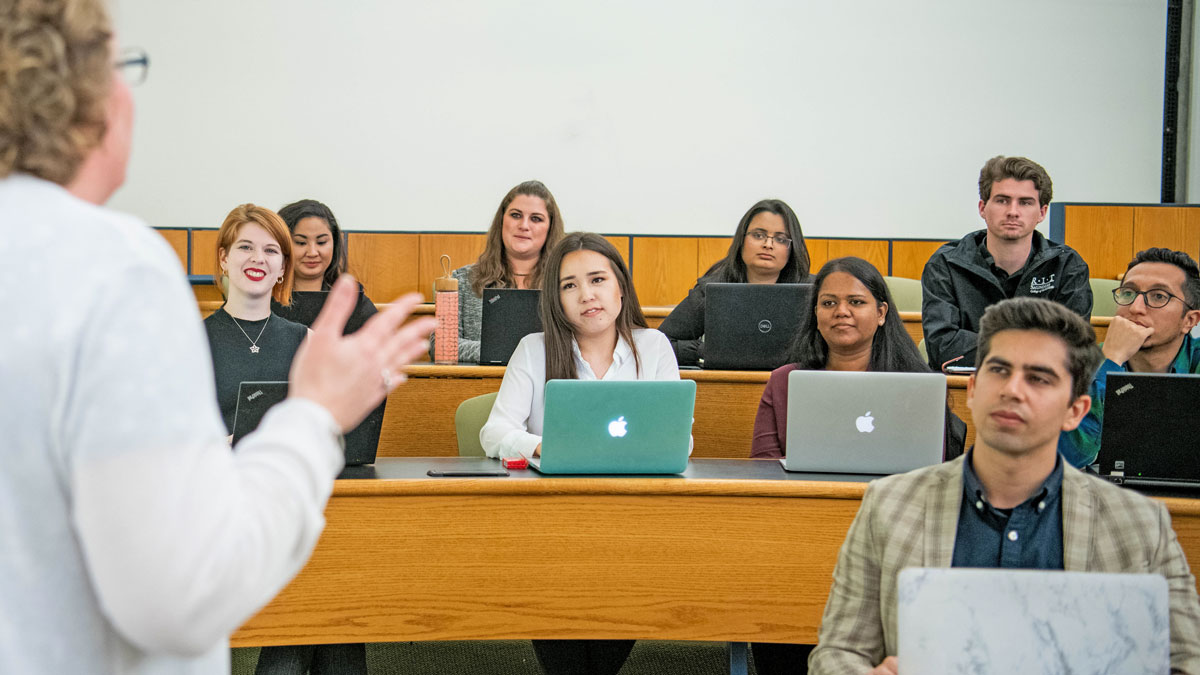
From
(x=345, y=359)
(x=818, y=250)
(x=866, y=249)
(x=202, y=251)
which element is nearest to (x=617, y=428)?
(x=345, y=359)

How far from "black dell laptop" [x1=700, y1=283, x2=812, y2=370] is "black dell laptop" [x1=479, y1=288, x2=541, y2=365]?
0.54 meters

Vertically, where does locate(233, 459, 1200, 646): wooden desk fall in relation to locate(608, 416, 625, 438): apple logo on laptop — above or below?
below

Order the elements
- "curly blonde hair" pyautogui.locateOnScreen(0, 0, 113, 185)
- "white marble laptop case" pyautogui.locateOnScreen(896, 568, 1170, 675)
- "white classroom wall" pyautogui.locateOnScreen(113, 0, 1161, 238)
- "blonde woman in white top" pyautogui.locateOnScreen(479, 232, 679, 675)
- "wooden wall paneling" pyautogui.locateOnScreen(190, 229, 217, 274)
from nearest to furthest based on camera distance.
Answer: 1. "curly blonde hair" pyautogui.locateOnScreen(0, 0, 113, 185)
2. "white marble laptop case" pyautogui.locateOnScreen(896, 568, 1170, 675)
3. "blonde woman in white top" pyautogui.locateOnScreen(479, 232, 679, 675)
4. "wooden wall paneling" pyautogui.locateOnScreen(190, 229, 217, 274)
5. "white classroom wall" pyautogui.locateOnScreen(113, 0, 1161, 238)

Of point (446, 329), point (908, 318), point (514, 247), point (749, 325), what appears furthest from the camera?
point (908, 318)

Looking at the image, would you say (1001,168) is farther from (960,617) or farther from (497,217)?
(960,617)

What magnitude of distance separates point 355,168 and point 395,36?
0.96m

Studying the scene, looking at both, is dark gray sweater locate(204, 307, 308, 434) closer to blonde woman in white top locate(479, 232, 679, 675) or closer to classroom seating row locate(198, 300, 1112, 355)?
blonde woman in white top locate(479, 232, 679, 675)

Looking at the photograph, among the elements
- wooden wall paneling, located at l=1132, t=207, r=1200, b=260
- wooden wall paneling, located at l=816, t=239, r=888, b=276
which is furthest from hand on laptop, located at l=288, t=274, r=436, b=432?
wooden wall paneling, located at l=816, t=239, r=888, b=276

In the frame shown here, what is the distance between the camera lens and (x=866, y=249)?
7156mm

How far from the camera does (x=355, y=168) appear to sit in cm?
718

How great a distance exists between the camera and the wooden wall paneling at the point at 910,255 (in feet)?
23.6

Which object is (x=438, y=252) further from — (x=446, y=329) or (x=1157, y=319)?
(x=1157, y=319)

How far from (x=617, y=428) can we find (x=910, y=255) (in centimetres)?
558

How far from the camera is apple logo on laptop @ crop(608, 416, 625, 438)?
2102 millimetres
